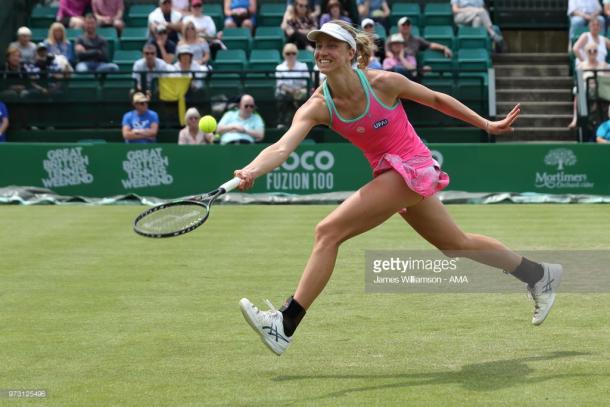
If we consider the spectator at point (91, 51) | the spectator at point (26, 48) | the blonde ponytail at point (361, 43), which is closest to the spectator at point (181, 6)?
the spectator at point (91, 51)

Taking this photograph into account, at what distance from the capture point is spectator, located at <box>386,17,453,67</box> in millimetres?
21109

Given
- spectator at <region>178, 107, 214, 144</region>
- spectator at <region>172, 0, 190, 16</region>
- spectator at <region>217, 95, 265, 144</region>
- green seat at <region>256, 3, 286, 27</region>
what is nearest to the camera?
spectator at <region>217, 95, 265, 144</region>

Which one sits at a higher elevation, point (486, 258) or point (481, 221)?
point (486, 258)

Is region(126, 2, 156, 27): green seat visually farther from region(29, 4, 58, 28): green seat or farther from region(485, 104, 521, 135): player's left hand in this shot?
region(485, 104, 521, 135): player's left hand

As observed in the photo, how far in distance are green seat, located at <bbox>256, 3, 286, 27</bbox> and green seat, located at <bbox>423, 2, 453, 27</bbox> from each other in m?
2.68

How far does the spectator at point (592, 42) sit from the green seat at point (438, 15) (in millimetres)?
2825

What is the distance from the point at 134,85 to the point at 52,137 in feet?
5.20

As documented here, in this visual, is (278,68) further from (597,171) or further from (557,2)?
(557,2)

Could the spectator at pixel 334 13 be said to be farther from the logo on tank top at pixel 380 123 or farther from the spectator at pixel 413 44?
the logo on tank top at pixel 380 123

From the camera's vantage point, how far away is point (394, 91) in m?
6.80

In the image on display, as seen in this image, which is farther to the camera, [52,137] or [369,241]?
[52,137]

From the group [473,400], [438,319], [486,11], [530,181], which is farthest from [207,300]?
[486,11]

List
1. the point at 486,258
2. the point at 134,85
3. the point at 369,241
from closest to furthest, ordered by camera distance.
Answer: the point at 486,258
the point at 369,241
the point at 134,85

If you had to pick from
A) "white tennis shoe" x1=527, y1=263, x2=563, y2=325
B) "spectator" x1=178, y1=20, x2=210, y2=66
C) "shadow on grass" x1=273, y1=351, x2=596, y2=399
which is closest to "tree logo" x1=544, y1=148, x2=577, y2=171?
"spectator" x1=178, y1=20, x2=210, y2=66
